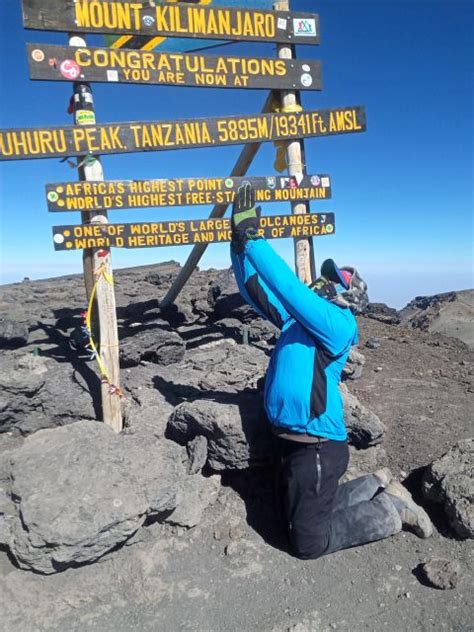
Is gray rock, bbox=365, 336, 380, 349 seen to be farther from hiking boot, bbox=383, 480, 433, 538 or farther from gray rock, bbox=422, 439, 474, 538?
hiking boot, bbox=383, 480, 433, 538

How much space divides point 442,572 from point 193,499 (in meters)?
1.98

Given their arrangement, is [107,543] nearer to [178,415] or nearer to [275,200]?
[178,415]

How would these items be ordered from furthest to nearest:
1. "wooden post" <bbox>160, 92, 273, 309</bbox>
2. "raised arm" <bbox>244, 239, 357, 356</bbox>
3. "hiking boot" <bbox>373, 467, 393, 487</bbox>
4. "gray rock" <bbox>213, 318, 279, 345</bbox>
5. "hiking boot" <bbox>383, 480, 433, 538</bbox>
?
"gray rock" <bbox>213, 318, 279, 345</bbox> → "wooden post" <bbox>160, 92, 273, 309</bbox> → "hiking boot" <bbox>373, 467, 393, 487</bbox> → "hiking boot" <bbox>383, 480, 433, 538</bbox> → "raised arm" <bbox>244, 239, 357, 356</bbox>

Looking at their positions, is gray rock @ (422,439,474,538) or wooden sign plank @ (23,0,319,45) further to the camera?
wooden sign plank @ (23,0,319,45)

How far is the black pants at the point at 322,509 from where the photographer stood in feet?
12.1

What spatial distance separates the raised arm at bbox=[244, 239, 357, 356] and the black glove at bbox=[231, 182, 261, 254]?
0.09 metres

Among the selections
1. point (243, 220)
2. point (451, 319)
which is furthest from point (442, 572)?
point (451, 319)

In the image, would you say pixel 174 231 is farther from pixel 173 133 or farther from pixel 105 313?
pixel 105 313

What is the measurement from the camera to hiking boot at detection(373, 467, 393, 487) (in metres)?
4.28

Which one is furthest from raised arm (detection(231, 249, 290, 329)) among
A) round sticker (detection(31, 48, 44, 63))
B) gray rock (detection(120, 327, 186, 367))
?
round sticker (detection(31, 48, 44, 63))

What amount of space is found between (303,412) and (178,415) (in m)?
1.40

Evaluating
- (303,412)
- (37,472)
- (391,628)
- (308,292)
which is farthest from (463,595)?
(37,472)

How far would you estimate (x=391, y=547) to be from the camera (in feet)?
12.5

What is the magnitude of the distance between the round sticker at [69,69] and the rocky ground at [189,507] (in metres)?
3.03
